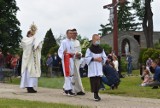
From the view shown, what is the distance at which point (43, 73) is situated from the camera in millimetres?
33938

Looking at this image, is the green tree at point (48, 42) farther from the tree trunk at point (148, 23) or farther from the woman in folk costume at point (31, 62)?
the woman in folk costume at point (31, 62)

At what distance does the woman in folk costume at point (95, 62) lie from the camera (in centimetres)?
1360

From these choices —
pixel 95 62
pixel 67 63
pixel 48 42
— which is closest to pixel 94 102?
pixel 95 62

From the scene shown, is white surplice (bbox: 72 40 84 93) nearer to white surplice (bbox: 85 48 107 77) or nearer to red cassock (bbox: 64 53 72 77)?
red cassock (bbox: 64 53 72 77)

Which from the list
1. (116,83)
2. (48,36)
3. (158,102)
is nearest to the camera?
(158,102)

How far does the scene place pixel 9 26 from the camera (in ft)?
115

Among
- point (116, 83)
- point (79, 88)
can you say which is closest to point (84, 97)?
point (79, 88)

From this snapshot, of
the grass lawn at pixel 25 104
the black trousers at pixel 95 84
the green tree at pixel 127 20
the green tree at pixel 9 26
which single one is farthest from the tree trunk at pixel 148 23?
the green tree at pixel 127 20

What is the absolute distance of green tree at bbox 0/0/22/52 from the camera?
1337 inches

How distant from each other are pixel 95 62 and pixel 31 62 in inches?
112

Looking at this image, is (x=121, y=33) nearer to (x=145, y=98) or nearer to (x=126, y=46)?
(x=126, y=46)

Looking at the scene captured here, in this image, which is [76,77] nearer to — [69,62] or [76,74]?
[76,74]

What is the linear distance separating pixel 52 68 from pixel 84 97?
18.4 meters

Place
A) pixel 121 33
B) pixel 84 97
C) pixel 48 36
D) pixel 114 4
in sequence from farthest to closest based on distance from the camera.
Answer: pixel 48 36, pixel 121 33, pixel 114 4, pixel 84 97
